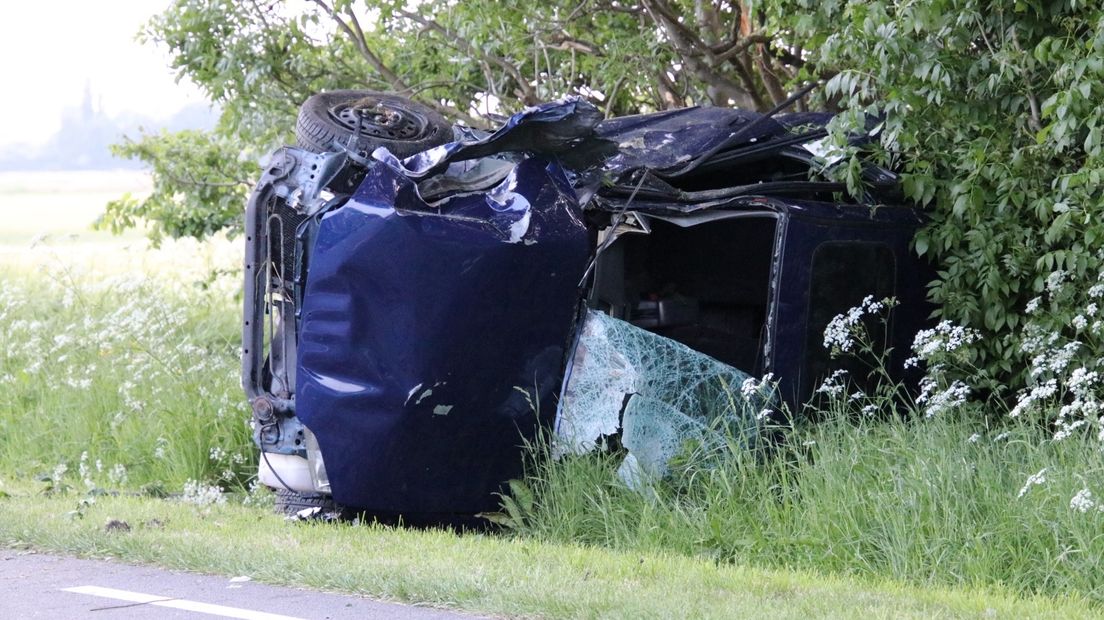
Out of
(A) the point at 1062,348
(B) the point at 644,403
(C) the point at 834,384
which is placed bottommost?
(B) the point at 644,403

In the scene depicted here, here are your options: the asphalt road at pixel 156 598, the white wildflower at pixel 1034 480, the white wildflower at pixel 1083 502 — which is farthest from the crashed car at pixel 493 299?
the white wildflower at pixel 1083 502

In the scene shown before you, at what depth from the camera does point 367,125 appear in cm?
802

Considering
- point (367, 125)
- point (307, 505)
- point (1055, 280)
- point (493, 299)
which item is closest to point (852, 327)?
point (1055, 280)

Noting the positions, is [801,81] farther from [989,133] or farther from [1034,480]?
[1034,480]

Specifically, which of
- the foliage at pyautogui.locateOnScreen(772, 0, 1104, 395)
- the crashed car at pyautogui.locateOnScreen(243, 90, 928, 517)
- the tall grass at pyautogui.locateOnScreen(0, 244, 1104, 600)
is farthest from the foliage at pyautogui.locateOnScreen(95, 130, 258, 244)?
the foliage at pyautogui.locateOnScreen(772, 0, 1104, 395)

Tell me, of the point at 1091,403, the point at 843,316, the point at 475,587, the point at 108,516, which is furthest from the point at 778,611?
the point at 108,516

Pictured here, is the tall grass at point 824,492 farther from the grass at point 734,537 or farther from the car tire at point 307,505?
the car tire at point 307,505

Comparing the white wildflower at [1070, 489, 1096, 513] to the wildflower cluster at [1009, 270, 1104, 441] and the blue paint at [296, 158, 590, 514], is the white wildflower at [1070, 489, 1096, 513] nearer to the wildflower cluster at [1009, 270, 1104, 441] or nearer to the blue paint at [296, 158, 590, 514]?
the wildflower cluster at [1009, 270, 1104, 441]

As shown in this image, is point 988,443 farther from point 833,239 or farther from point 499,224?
point 499,224

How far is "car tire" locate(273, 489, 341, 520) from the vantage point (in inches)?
296

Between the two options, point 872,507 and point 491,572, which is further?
point 872,507

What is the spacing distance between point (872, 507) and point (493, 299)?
2.15m

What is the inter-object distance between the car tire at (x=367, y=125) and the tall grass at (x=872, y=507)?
211cm

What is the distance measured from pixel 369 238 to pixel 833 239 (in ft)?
8.37
